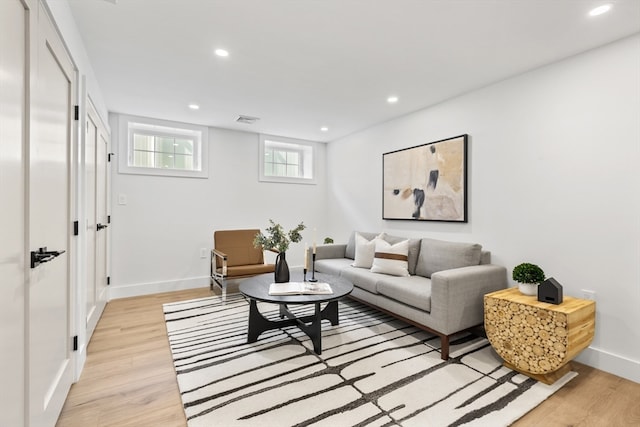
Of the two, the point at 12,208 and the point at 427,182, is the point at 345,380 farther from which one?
the point at 427,182

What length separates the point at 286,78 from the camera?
2.82 metres

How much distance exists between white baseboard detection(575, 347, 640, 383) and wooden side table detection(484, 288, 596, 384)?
20cm

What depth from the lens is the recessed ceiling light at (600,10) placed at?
179cm

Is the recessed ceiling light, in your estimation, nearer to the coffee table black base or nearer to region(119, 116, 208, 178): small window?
the coffee table black base

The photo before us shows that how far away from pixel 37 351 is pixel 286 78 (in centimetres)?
258

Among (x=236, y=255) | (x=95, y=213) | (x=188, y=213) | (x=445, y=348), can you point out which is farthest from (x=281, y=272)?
(x=188, y=213)

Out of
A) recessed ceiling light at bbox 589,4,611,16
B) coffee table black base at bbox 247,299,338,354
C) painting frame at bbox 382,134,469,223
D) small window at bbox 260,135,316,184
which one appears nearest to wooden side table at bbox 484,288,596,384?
painting frame at bbox 382,134,469,223

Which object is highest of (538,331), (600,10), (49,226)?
(600,10)

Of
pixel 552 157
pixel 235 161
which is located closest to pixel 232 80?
pixel 235 161

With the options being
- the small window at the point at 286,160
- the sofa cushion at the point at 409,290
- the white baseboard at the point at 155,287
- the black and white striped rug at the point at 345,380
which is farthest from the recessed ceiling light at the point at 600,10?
the white baseboard at the point at 155,287

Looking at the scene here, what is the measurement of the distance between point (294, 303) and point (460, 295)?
1330 mm

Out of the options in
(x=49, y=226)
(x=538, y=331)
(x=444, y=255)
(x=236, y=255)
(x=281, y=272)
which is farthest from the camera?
(x=236, y=255)

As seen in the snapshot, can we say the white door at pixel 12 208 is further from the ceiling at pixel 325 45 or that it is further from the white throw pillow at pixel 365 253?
the white throw pillow at pixel 365 253

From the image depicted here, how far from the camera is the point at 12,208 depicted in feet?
3.53
